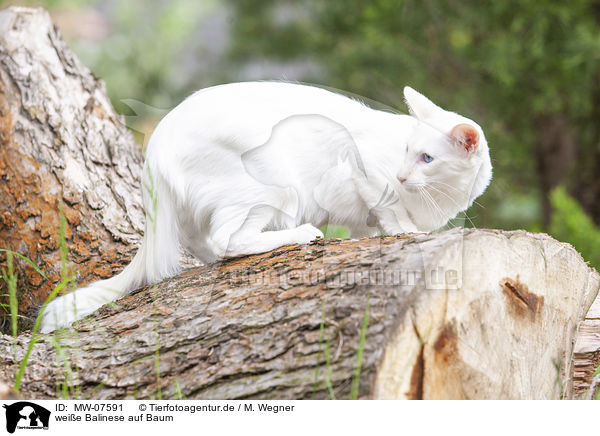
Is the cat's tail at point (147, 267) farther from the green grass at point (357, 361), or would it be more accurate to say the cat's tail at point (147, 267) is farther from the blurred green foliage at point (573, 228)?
the blurred green foliage at point (573, 228)

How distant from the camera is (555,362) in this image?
63.2 inches

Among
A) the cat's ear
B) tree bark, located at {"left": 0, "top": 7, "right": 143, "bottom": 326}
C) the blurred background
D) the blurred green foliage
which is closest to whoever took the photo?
the cat's ear

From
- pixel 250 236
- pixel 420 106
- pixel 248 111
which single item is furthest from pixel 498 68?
pixel 250 236

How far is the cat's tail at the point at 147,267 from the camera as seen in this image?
5.89 feet

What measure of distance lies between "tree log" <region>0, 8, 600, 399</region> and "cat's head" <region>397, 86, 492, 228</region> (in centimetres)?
29

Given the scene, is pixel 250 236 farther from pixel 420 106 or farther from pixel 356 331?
pixel 420 106

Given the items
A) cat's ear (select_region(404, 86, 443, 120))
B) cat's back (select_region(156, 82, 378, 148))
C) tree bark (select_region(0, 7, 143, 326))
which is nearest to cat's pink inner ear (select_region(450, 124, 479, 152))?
cat's ear (select_region(404, 86, 443, 120))

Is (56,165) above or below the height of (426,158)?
above

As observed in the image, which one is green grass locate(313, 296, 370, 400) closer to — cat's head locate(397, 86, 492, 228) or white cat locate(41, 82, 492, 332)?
white cat locate(41, 82, 492, 332)

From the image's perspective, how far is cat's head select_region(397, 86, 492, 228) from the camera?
70.3 inches

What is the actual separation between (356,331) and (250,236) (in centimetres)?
54

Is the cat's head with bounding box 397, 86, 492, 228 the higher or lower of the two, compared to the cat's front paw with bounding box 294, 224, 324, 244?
higher
